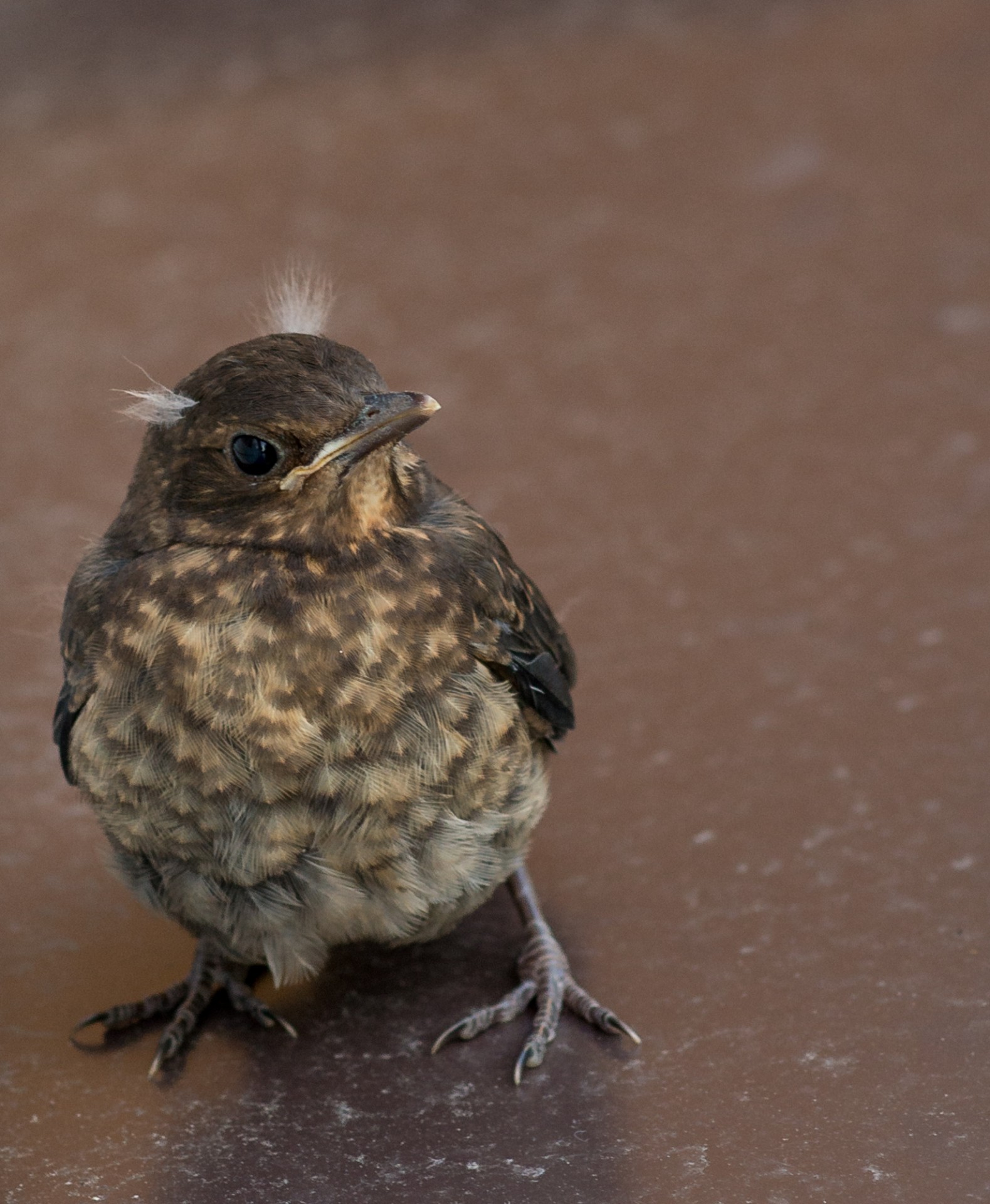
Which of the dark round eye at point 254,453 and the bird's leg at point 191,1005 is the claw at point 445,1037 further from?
the dark round eye at point 254,453

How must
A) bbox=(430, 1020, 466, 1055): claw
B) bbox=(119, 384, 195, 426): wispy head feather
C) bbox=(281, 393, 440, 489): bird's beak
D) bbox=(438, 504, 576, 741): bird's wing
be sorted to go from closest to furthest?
bbox=(281, 393, 440, 489): bird's beak → bbox=(119, 384, 195, 426): wispy head feather → bbox=(438, 504, 576, 741): bird's wing → bbox=(430, 1020, 466, 1055): claw

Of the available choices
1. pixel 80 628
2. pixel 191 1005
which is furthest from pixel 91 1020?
pixel 80 628

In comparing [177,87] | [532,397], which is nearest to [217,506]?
[532,397]

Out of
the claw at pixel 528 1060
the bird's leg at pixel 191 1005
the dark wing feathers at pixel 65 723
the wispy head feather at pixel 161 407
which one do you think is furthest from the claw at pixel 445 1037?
the wispy head feather at pixel 161 407

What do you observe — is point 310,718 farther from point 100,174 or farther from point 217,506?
point 100,174

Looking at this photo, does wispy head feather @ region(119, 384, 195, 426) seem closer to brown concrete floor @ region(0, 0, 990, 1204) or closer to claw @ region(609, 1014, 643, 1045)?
brown concrete floor @ region(0, 0, 990, 1204)

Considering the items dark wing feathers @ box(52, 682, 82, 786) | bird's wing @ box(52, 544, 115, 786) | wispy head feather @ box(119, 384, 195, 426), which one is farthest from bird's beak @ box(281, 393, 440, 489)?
dark wing feathers @ box(52, 682, 82, 786)
